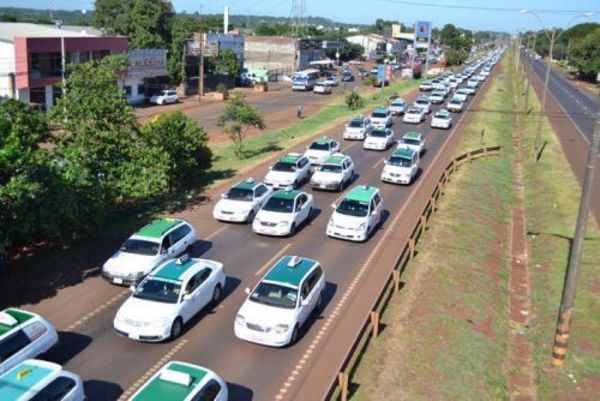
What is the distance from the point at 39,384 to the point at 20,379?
41cm

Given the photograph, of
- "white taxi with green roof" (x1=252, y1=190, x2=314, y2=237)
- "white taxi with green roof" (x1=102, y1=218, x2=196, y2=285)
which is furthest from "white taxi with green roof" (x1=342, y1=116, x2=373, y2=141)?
"white taxi with green roof" (x1=102, y1=218, x2=196, y2=285)

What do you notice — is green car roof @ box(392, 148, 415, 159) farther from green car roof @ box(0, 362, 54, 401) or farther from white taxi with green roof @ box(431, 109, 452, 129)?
green car roof @ box(0, 362, 54, 401)

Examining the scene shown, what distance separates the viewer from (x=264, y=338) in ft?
50.6

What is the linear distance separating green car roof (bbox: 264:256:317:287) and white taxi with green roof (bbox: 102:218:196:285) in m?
4.31

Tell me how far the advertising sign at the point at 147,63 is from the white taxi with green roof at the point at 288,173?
123ft

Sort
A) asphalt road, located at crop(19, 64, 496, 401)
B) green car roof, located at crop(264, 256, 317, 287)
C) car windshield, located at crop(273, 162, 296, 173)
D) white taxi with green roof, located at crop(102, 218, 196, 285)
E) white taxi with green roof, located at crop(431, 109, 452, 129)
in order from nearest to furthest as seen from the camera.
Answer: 1. asphalt road, located at crop(19, 64, 496, 401)
2. green car roof, located at crop(264, 256, 317, 287)
3. white taxi with green roof, located at crop(102, 218, 196, 285)
4. car windshield, located at crop(273, 162, 296, 173)
5. white taxi with green roof, located at crop(431, 109, 452, 129)

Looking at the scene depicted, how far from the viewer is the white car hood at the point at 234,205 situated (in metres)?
25.5

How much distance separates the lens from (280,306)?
1597 cm

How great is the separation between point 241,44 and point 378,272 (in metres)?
80.8

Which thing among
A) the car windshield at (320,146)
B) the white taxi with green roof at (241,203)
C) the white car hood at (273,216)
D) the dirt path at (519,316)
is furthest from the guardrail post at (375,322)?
the car windshield at (320,146)

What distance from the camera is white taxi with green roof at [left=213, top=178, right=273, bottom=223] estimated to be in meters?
25.5

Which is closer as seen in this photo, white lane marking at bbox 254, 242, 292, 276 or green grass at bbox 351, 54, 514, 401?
green grass at bbox 351, 54, 514, 401

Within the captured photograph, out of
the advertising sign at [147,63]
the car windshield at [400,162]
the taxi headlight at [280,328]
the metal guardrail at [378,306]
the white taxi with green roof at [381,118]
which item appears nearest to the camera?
the metal guardrail at [378,306]

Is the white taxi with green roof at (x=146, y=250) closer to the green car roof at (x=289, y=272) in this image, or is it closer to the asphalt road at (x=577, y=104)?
the green car roof at (x=289, y=272)
